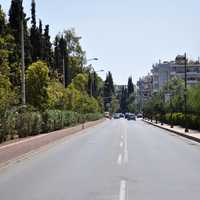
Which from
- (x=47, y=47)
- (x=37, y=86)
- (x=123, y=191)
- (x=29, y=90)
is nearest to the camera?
(x=123, y=191)

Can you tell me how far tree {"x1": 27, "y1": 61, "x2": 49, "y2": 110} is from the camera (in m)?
39.9

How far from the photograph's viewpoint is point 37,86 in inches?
1569

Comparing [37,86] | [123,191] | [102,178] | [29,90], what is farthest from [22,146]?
[29,90]

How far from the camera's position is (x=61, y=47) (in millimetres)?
83188

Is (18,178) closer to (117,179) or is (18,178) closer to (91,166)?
(117,179)

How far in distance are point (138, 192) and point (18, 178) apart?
14.1ft

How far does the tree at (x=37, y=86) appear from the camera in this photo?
3994cm

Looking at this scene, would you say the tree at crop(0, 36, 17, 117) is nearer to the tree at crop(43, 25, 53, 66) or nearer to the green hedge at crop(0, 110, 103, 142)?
the green hedge at crop(0, 110, 103, 142)

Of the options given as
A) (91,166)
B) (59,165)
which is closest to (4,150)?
(59,165)

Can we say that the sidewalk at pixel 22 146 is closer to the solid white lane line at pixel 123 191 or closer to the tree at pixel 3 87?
the tree at pixel 3 87

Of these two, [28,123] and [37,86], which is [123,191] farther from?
[37,86]

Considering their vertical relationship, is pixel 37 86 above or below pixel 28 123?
above

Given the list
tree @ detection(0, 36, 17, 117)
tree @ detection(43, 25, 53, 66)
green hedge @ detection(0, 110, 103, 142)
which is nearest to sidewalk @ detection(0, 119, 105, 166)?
green hedge @ detection(0, 110, 103, 142)

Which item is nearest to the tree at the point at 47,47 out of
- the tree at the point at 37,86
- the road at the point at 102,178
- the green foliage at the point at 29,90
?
the green foliage at the point at 29,90
